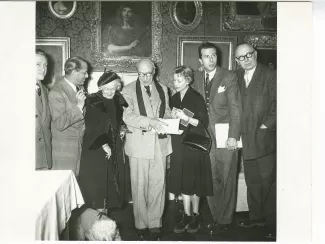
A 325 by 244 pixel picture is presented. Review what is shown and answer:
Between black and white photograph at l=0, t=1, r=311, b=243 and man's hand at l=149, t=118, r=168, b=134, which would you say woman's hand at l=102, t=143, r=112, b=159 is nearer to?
black and white photograph at l=0, t=1, r=311, b=243

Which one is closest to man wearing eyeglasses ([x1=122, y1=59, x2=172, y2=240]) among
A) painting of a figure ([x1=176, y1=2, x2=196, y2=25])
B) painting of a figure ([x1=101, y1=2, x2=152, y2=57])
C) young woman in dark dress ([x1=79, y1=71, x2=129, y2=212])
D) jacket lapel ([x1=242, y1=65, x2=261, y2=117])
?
young woman in dark dress ([x1=79, y1=71, x2=129, y2=212])

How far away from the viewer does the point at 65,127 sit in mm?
3436

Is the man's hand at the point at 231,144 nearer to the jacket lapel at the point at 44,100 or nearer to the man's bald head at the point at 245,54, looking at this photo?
the man's bald head at the point at 245,54

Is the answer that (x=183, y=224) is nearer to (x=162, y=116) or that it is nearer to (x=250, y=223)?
(x=250, y=223)

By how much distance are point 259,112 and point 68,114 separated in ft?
5.77

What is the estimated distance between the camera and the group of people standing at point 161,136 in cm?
343
